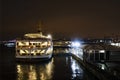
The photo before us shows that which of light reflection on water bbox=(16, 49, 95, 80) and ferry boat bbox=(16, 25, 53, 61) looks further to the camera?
ferry boat bbox=(16, 25, 53, 61)

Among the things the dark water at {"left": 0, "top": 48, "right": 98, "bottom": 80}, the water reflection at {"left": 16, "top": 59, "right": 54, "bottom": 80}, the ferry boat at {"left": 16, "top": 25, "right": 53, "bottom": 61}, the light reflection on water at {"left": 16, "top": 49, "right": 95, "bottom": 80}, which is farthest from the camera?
the ferry boat at {"left": 16, "top": 25, "right": 53, "bottom": 61}

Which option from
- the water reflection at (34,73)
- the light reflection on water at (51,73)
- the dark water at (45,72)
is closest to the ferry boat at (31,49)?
the dark water at (45,72)

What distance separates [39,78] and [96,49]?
11968mm

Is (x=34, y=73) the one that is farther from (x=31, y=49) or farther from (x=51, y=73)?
(x=31, y=49)

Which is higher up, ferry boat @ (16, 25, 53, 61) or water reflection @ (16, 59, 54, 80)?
ferry boat @ (16, 25, 53, 61)

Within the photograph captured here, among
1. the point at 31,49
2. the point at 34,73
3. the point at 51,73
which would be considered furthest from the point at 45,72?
the point at 31,49

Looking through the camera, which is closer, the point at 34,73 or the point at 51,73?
the point at 51,73

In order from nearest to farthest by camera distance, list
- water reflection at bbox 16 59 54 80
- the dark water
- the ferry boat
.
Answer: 1. the dark water
2. water reflection at bbox 16 59 54 80
3. the ferry boat

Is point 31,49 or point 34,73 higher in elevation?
point 31,49

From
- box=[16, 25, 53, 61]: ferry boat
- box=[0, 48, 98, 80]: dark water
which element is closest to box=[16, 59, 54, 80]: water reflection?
box=[0, 48, 98, 80]: dark water

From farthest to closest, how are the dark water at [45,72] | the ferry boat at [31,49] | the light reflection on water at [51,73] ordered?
the ferry boat at [31,49], the dark water at [45,72], the light reflection on water at [51,73]

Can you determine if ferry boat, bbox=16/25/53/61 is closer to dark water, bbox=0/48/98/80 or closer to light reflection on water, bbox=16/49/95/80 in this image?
dark water, bbox=0/48/98/80

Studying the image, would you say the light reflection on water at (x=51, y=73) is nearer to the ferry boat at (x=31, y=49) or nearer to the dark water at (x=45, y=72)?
the dark water at (x=45, y=72)

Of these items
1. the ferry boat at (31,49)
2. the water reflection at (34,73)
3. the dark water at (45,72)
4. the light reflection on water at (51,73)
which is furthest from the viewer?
the ferry boat at (31,49)
